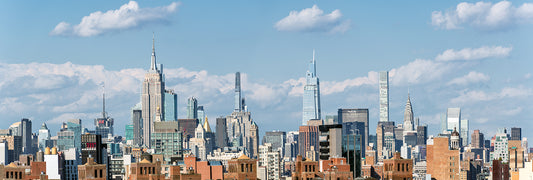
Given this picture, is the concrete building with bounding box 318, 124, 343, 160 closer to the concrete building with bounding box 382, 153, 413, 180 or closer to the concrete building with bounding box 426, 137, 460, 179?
the concrete building with bounding box 426, 137, 460, 179

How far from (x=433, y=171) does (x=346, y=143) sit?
27.8 m

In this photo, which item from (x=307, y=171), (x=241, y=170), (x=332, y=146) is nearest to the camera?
(x=241, y=170)

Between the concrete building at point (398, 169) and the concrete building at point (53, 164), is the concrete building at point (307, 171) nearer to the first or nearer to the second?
the concrete building at point (398, 169)

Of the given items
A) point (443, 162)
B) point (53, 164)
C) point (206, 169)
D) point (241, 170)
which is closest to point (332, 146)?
point (443, 162)

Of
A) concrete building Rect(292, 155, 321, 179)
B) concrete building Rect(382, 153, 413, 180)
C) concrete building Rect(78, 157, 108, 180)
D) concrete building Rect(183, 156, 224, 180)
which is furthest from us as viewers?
concrete building Rect(183, 156, 224, 180)

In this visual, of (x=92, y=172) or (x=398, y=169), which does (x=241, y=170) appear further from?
(x=92, y=172)

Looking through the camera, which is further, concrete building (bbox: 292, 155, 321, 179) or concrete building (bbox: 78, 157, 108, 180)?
concrete building (bbox: 292, 155, 321, 179)

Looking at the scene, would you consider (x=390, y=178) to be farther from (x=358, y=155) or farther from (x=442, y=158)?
(x=358, y=155)

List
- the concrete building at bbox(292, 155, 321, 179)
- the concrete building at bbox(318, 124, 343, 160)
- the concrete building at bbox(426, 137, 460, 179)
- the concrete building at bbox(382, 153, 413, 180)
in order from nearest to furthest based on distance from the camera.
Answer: the concrete building at bbox(382, 153, 413, 180) → the concrete building at bbox(292, 155, 321, 179) → the concrete building at bbox(426, 137, 460, 179) → the concrete building at bbox(318, 124, 343, 160)

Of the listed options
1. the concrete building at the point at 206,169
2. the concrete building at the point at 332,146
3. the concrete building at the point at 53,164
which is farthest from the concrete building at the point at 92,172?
the concrete building at the point at 332,146

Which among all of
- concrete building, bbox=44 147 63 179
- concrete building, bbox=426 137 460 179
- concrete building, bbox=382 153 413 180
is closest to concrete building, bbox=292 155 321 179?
concrete building, bbox=382 153 413 180

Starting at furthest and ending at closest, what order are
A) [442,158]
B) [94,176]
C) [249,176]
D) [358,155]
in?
[358,155] → [442,158] → [249,176] → [94,176]

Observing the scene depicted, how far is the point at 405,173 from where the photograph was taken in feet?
472

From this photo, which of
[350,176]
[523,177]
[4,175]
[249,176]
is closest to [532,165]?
[523,177]
